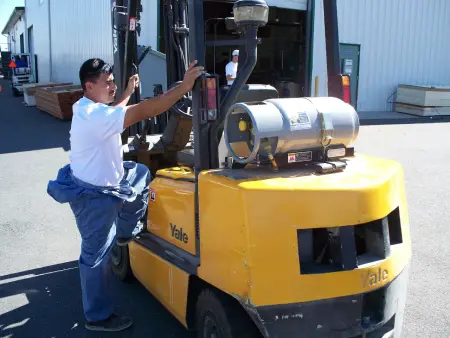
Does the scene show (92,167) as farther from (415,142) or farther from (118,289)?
(415,142)

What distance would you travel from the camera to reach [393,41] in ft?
64.6

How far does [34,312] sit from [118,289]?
72 centimetres

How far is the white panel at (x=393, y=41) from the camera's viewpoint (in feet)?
61.4

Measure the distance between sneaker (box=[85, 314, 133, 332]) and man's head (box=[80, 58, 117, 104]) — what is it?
5.26 feet

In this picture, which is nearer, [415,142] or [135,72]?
[135,72]

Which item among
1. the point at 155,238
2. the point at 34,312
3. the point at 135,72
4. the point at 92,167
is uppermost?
the point at 135,72

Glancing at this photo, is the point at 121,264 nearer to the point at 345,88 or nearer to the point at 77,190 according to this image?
the point at 77,190

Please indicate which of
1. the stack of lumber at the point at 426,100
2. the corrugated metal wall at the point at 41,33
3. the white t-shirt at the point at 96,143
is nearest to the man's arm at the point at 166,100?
the white t-shirt at the point at 96,143

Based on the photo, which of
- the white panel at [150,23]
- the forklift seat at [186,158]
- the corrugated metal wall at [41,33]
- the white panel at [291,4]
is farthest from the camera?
the corrugated metal wall at [41,33]

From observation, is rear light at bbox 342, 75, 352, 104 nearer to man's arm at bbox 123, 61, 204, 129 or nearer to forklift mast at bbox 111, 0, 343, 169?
forklift mast at bbox 111, 0, 343, 169

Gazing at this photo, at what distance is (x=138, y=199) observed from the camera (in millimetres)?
3637

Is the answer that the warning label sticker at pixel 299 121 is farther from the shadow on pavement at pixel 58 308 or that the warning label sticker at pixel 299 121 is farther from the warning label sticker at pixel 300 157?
the shadow on pavement at pixel 58 308

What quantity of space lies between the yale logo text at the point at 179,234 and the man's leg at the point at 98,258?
1.35 ft

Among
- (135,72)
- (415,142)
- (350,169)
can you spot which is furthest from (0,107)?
(350,169)
